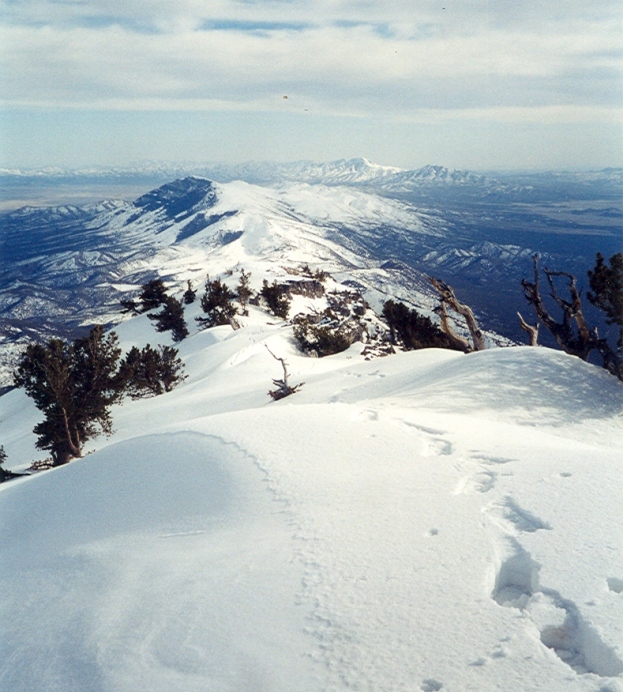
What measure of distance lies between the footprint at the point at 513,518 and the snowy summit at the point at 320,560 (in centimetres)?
3

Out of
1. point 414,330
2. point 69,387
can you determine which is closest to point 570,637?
point 69,387

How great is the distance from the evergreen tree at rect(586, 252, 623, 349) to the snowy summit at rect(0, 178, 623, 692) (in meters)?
10.3

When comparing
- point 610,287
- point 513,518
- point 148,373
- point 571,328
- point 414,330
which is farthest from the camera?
point 414,330

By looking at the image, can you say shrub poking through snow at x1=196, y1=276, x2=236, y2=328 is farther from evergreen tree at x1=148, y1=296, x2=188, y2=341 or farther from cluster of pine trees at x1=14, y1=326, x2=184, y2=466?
cluster of pine trees at x1=14, y1=326, x2=184, y2=466

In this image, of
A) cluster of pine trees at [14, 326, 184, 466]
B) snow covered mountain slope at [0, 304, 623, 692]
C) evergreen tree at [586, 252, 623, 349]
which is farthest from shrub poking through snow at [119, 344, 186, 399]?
evergreen tree at [586, 252, 623, 349]

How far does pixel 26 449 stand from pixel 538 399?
24992mm

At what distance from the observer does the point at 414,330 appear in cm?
3272

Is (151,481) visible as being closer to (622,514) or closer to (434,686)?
(434,686)

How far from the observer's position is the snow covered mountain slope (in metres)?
4.11

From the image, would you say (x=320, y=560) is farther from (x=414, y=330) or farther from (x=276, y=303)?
(x=276, y=303)

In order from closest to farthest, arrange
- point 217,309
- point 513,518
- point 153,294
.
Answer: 1. point 513,518
2. point 217,309
3. point 153,294

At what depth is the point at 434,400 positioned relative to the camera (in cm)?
1299

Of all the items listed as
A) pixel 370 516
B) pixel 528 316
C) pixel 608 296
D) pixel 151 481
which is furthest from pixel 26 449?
pixel 528 316

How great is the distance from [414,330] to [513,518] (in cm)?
2720
